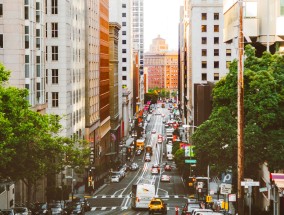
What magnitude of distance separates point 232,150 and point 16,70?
115 feet

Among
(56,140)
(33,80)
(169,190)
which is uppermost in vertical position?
(33,80)

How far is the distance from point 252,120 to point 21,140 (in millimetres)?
15765

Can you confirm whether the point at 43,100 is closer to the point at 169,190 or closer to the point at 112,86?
the point at 169,190

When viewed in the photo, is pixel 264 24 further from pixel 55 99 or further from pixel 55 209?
pixel 55 99

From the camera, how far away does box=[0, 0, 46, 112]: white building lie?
3081 inches

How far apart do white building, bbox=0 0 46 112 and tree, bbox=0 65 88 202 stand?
17772mm

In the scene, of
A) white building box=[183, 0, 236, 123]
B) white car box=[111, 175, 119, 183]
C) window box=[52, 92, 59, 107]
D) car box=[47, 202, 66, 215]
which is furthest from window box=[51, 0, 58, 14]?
white building box=[183, 0, 236, 123]

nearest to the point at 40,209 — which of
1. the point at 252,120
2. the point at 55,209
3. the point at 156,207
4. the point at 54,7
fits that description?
the point at 55,209

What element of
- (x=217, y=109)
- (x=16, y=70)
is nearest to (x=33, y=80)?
(x=16, y=70)

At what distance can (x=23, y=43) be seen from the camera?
79.9 metres

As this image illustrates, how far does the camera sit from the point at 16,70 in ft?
259

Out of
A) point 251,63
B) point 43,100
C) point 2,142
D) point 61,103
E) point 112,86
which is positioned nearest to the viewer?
point 2,142

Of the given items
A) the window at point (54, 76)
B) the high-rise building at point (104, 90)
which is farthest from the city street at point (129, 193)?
the window at point (54, 76)

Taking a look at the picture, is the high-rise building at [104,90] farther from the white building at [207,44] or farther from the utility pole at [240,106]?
the utility pole at [240,106]
